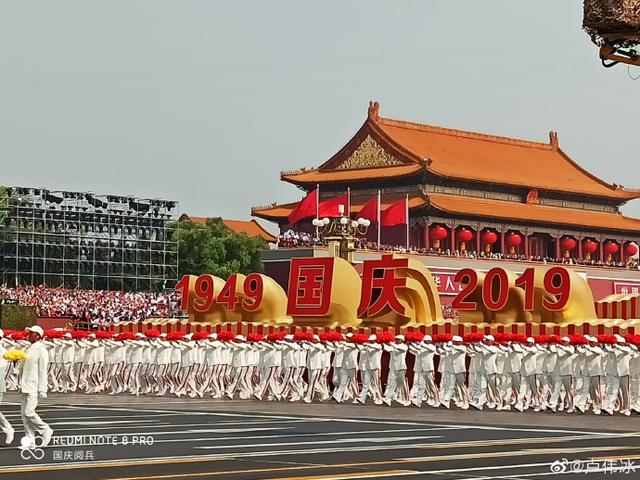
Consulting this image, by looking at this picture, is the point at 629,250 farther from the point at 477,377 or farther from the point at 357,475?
the point at 357,475

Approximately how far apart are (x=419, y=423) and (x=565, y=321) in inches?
287

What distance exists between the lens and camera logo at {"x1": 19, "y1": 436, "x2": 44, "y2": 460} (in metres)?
14.1

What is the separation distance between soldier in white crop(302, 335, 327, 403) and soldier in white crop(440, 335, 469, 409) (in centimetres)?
286

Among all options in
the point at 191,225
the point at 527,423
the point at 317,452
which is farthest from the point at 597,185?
the point at 317,452

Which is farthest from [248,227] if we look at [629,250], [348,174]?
[629,250]

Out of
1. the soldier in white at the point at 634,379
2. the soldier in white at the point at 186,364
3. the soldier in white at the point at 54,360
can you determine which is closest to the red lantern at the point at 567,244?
the soldier in white at the point at 54,360

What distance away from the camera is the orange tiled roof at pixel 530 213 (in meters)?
64.0

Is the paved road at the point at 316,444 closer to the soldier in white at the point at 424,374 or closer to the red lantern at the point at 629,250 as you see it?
the soldier in white at the point at 424,374

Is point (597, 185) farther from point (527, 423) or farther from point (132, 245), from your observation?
point (527, 423)

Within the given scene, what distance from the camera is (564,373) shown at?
22812 millimetres

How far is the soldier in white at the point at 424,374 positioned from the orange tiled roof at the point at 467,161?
38543 millimetres

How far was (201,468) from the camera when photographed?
1278cm

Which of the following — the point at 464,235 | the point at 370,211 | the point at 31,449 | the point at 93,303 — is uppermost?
the point at 370,211

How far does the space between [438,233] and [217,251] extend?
10.7 metres
